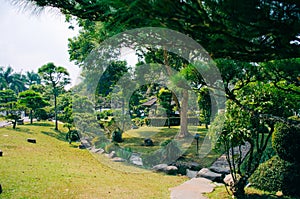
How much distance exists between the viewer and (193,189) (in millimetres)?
4934

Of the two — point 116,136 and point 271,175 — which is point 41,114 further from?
point 271,175

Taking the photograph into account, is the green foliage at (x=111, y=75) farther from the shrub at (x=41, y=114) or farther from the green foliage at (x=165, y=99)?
the shrub at (x=41, y=114)

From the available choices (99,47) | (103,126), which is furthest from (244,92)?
(103,126)

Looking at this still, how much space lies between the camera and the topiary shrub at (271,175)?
13.6 feet

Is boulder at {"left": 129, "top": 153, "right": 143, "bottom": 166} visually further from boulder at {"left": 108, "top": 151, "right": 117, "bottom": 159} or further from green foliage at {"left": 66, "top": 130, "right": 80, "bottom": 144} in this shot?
green foliage at {"left": 66, "top": 130, "right": 80, "bottom": 144}

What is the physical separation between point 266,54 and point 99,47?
29.2ft

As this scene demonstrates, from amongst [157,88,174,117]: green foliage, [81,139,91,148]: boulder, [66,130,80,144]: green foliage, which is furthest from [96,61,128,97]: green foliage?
[157,88,174,117]: green foliage

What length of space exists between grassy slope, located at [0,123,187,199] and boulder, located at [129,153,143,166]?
0.62 m

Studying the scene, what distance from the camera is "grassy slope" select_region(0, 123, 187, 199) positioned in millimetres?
4492

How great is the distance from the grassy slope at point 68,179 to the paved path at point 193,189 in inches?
8.2

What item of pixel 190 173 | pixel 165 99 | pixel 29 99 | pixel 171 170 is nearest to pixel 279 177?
pixel 190 173

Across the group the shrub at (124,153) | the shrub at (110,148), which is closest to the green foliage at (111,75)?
the shrub at (110,148)

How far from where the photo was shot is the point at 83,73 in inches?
437

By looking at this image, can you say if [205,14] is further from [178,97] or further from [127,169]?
[178,97]
